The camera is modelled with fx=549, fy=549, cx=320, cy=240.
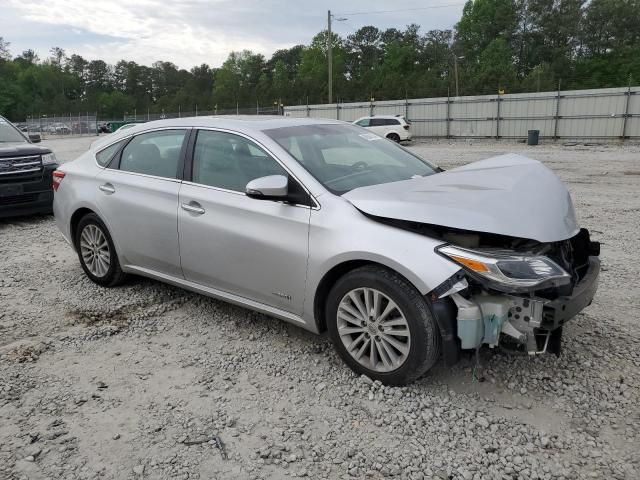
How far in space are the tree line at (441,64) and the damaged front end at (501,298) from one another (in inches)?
1291

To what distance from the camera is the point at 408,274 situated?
3027mm

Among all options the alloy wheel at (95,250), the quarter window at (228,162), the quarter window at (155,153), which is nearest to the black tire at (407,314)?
the quarter window at (228,162)

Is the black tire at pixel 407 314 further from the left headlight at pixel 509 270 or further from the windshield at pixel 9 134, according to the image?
the windshield at pixel 9 134

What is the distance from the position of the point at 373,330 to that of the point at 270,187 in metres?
1.09

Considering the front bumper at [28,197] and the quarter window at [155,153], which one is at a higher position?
the quarter window at [155,153]

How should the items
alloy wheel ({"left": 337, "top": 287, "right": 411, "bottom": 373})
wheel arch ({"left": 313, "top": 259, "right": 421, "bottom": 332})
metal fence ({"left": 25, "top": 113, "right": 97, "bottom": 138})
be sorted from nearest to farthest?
1. alloy wheel ({"left": 337, "top": 287, "right": 411, "bottom": 373})
2. wheel arch ({"left": 313, "top": 259, "right": 421, "bottom": 332})
3. metal fence ({"left": 25, "top": 113, "right": 97, "bottom": 138})

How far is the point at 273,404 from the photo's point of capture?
3.22m

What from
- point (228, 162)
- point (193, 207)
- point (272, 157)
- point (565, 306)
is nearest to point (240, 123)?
point (228, 162)

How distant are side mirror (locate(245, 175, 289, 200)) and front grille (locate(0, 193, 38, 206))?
6234 mm

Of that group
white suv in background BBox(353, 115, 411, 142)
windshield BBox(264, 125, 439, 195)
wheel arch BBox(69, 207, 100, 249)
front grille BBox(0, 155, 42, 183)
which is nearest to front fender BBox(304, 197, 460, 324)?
windshield BBox(264, 125, 439, 195)

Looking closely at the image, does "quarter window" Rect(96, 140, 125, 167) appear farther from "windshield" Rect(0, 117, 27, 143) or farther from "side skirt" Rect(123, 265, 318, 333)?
"windshield" Rect(0, 117, 27, 143)

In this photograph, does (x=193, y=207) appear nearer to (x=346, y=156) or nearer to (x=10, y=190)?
(x=346, y=156)

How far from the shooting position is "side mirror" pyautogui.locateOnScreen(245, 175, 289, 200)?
3471 mm

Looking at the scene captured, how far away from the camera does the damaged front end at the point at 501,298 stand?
2.90 metres
